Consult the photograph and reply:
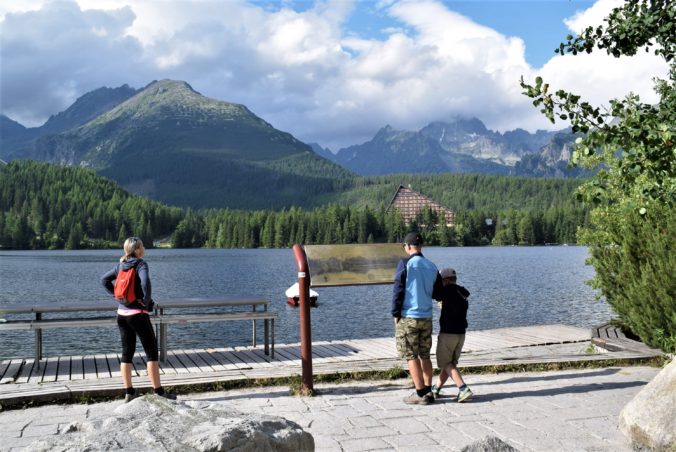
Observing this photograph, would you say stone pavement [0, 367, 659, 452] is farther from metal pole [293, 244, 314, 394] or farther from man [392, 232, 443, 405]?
man [392, 232, 443, 405]

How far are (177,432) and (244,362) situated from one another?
304 inches

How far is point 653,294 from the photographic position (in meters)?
11.7

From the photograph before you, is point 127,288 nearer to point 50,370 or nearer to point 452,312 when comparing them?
point 50,370

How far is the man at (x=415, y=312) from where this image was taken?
8391mm

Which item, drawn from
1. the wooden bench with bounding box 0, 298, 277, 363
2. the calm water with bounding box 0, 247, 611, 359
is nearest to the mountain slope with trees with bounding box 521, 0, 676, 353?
the wooden bench with bounding box 0, 298, 277, 363

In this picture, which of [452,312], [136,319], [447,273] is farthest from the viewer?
[447,273]

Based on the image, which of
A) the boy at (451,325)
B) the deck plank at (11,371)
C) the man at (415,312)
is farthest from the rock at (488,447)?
the deck plank at (11,371)

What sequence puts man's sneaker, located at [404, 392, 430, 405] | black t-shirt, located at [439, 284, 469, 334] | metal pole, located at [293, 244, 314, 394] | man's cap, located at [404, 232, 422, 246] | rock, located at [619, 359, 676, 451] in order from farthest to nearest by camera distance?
metal pole, located at [293, 244, 314, 394] < black t-shirt, located at [439, 284, 469, 334] < man's cap, located at [404, 232, 422, 246] < man's sneaker, located at [404, 392, 430, 405] < rock, located at [619, 359, 676, 451]

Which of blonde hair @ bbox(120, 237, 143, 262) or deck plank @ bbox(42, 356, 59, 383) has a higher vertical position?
blonde hair @ bbox(120, 237, 143, 262)

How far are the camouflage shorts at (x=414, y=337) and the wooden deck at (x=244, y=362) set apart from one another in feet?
6.47

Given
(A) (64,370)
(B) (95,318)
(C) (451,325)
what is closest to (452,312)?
(C) (451,325)

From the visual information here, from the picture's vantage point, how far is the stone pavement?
22.3 feet

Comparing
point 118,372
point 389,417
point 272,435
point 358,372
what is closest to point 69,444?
point 272,435

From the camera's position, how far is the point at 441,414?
797 cm
